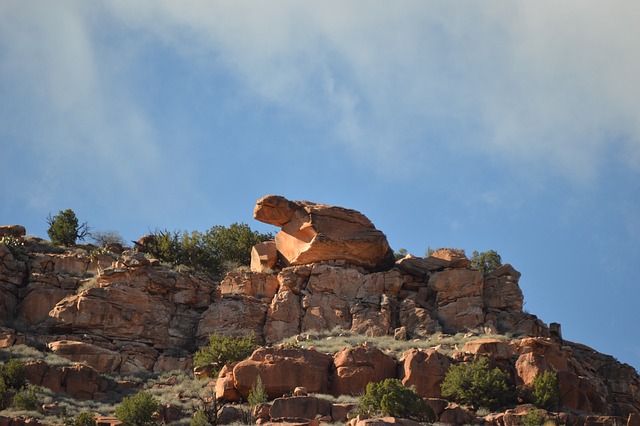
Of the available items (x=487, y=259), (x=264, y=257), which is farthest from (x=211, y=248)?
(x=487, y=259)

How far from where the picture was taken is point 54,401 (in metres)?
37.2

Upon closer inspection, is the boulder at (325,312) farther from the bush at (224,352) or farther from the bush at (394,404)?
the bush at (394,404)

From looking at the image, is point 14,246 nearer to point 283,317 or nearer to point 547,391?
point 283,317

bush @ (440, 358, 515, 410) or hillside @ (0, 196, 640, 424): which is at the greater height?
hillside @ (0, 196, 640, 424)

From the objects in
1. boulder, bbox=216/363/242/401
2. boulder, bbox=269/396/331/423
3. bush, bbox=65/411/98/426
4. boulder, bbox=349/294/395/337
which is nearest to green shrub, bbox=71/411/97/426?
bush, bbox=65/411/98/426

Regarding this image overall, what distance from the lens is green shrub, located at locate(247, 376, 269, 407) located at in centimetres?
3706

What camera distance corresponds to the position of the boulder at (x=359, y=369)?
39281 millimetres

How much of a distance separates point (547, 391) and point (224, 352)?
13728mm

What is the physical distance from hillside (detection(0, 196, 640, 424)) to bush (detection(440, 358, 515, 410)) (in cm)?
56

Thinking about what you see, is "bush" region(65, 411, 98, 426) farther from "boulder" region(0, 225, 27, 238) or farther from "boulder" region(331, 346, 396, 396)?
"boulder" region(0, 225, 27, 238)

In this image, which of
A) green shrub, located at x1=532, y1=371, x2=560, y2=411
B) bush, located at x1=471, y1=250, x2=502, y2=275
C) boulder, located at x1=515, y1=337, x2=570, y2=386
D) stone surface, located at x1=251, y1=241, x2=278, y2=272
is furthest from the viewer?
bush, located at x1=471, y1=250, x2=502, y2=275

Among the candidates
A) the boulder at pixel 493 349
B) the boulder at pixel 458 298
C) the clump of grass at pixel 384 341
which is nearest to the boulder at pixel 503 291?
the boulder at pixel 458 298

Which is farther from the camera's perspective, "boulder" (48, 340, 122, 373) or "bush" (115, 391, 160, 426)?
"boulder" (48, 340, 122, 373)

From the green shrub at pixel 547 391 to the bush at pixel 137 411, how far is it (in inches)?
585
